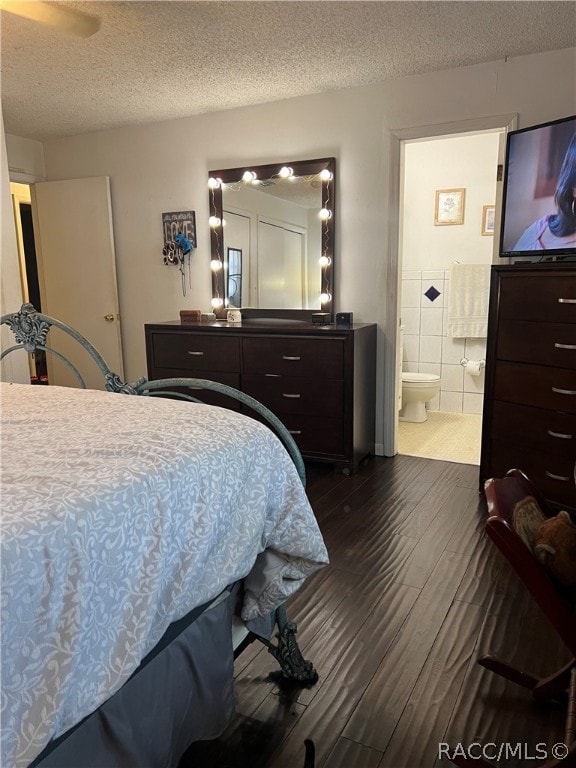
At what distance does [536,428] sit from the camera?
107 inches

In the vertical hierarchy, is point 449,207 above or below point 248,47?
below

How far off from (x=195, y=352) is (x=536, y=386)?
2129 mm

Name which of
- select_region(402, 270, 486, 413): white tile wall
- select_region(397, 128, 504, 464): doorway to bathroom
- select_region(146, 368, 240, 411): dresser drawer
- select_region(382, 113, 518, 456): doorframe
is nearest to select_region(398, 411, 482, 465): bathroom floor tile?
select_region(397, 128, 504, 464): doorway to bathroom

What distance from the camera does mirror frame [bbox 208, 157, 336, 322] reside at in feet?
11.7

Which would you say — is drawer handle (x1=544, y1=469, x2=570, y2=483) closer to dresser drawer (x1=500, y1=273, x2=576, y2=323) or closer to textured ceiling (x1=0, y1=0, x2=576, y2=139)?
dresser drawer (x1=500, y1=273, x2=576, y2=323)

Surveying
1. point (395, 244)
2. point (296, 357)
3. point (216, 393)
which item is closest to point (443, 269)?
point (395, 244)

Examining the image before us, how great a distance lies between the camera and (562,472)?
2.62 metres

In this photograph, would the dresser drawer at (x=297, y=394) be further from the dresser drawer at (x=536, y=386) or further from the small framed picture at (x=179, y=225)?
the small framed picture at (x=179, y=225)

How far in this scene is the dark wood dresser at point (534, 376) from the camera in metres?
2.55

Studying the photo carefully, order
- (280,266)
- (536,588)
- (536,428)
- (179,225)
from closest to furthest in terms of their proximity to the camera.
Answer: (536,588) → (536,428) → (280,266) → (179,225)

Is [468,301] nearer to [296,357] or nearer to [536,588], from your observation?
[296,357]

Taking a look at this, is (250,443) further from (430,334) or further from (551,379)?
(430,334)

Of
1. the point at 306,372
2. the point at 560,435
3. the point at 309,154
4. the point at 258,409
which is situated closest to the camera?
the point at 258,409

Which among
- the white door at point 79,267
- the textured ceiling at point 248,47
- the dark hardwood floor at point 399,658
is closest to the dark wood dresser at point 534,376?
the dark hardwood floor at point 399,658
